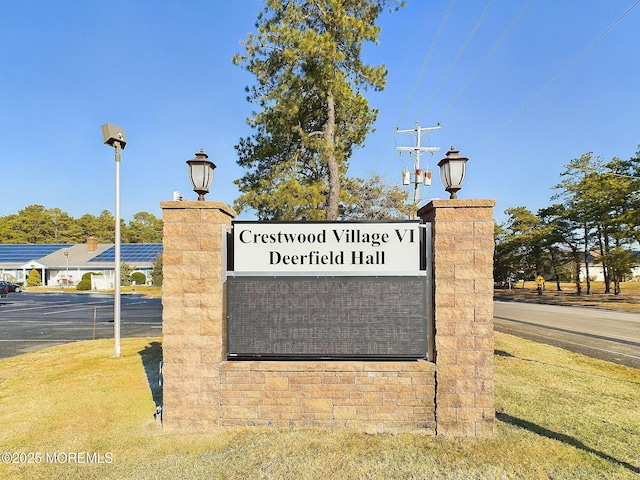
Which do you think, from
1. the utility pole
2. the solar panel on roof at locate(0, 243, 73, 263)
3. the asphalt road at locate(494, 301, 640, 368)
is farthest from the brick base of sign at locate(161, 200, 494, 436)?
the solar panel on roof at locate(0, 243, 73, 263)

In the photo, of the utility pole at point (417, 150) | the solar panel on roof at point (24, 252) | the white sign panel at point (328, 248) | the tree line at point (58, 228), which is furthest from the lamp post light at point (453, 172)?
the tree line at point (58, 228)

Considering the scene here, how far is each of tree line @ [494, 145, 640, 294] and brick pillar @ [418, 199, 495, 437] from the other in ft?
76.5

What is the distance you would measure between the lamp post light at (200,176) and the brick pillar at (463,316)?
2.66m

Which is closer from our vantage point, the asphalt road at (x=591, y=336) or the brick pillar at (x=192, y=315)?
the brick pillar at (x=192, y=315)

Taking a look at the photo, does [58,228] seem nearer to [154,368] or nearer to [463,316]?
[154,368]

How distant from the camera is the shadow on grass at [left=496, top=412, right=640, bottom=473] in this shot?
3.13 meters

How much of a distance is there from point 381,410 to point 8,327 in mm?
15077

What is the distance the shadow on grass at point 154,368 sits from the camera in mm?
4848

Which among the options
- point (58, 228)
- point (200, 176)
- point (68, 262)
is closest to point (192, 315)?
point (200, 176)

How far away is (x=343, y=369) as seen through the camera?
12.3 feet

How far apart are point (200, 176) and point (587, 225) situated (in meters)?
39.5

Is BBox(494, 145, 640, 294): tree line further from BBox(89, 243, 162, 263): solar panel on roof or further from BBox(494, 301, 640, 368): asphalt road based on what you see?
BBox(89, 243, 162, 263): solar panel on roof

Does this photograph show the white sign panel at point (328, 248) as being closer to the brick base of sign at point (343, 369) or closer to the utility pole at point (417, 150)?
the brick base of sign at point (343, 369)

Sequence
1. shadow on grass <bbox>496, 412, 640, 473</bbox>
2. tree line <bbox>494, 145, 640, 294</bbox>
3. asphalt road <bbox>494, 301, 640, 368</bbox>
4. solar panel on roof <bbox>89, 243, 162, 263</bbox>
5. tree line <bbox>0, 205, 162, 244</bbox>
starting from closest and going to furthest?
shadow on grass <bbox>496, 412, 640, 473</bbox>
asphalt road <bbox>494, 301, 640, 368</bbox>
tree line <bbox>494, 145, 640, 294</bbox>
solar panel on roof <bbox>89, 243, 162, 263</bbox>
tree line <bbox>0, 205, 162, 244</bbox>
